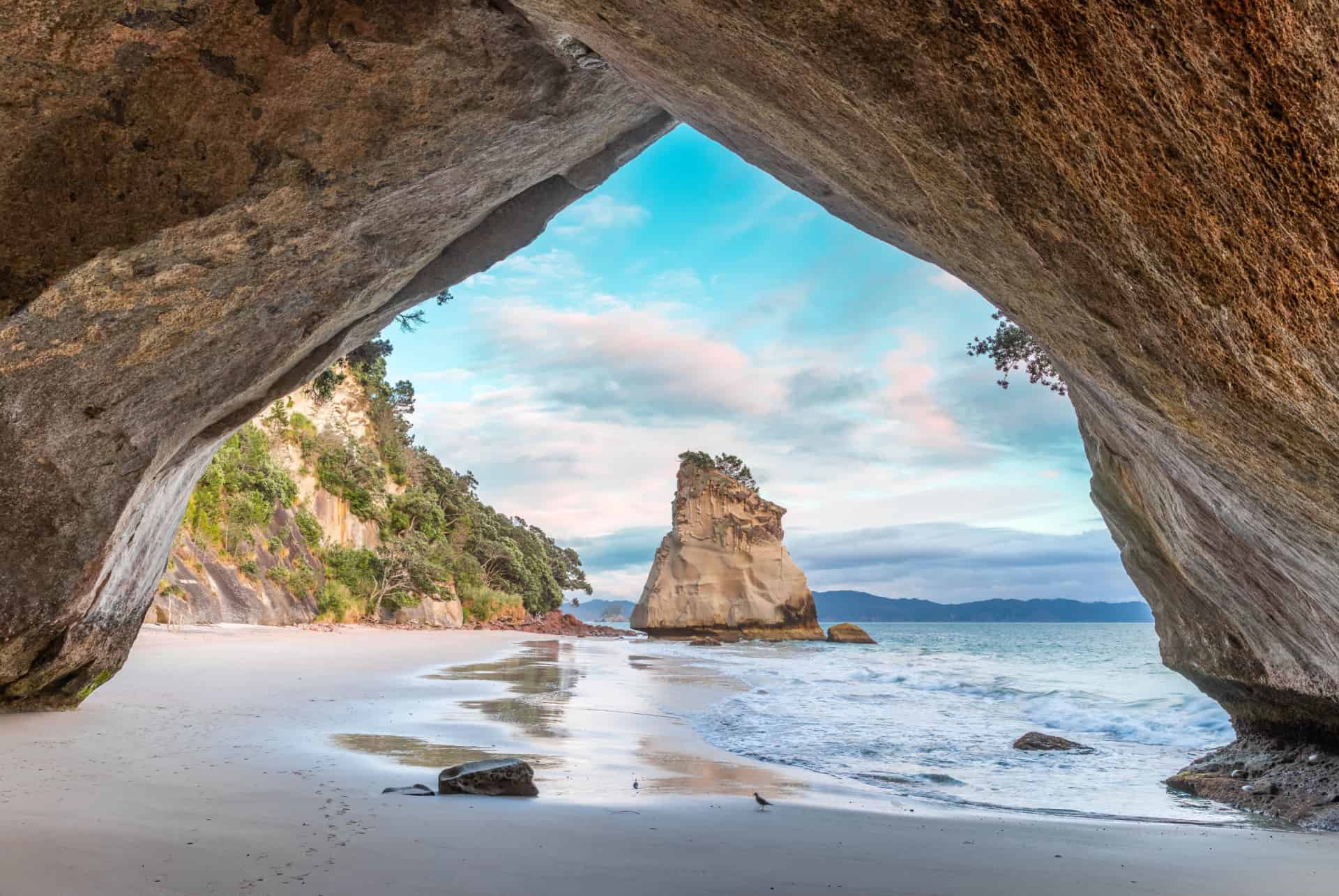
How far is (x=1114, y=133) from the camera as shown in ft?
7.39

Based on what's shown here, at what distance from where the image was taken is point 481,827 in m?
3.99

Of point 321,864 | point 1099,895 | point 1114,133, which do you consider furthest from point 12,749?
point 1114,133

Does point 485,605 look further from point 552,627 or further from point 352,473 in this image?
point 352,473

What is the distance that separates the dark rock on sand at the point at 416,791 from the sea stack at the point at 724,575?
4356cm

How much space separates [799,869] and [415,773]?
2.93 m

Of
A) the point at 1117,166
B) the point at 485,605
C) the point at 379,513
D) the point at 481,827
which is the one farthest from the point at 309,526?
the point at 1117,166

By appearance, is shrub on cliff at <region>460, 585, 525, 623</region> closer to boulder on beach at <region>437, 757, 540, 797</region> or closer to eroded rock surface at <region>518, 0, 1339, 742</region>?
boulder on beach at <region>437, 757, 540, 797</region>

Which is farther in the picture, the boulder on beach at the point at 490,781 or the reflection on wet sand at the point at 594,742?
the reflection on wet sand at the point at 594,742

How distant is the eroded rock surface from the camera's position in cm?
207

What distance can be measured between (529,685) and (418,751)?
21.6 ft

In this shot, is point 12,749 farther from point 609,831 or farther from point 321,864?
point 609,831

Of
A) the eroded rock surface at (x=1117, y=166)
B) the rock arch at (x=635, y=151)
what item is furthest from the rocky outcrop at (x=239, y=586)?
the eroded rock surface at (x=1117, y=166)

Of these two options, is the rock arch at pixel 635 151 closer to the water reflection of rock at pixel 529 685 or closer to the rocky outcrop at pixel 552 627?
the water reflection of rock at pixel 529 685

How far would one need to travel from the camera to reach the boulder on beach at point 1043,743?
8.98 metres
